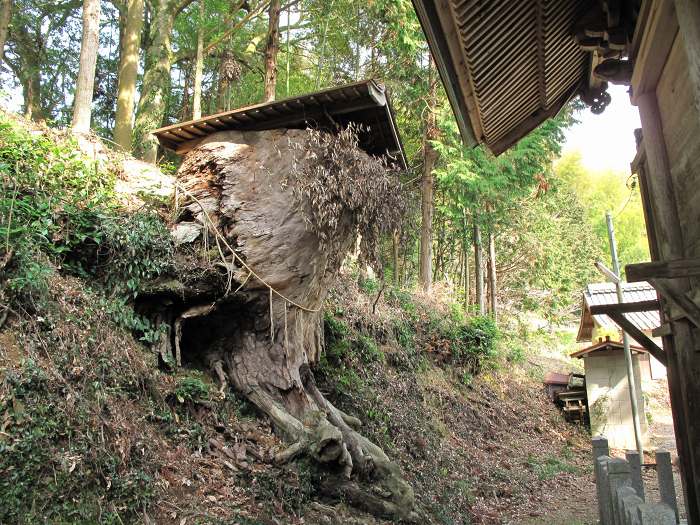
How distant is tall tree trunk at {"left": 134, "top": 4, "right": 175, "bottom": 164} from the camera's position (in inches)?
519

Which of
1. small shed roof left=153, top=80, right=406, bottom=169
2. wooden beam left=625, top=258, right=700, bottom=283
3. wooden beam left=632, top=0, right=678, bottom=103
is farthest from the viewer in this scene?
small shed roof left=153, top=80, right=406, bottom=169

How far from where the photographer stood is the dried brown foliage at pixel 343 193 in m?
7.27

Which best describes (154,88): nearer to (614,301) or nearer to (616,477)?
(616,477)

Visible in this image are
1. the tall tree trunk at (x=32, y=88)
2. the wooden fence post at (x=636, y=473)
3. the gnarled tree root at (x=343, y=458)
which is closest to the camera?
the wooden fence post at (x=636, y=473)

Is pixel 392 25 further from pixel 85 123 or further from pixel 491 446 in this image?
pixel 491 446

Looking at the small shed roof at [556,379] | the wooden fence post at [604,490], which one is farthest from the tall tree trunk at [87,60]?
the small shed roof at [556,379]

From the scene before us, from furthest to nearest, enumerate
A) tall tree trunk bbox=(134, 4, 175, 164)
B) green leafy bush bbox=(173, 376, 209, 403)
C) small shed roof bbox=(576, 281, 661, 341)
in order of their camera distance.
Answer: small shed roof bbox=(576, 281, 661, 341), tall tree trunk bbox=(134, 4, 175, 164), green leafy bush bbox=(173, 376, 209, 403)

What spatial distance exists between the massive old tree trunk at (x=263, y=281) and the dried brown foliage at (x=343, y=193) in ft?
0.20

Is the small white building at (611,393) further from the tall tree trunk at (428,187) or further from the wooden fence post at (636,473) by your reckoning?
the wooden fence post at (636,473)

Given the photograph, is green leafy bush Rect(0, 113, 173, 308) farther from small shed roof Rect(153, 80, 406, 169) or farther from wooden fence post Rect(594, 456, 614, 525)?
wooden fence post Rect(594, 456, 614, 525)

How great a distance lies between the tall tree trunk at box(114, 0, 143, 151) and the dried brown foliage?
7.36 m

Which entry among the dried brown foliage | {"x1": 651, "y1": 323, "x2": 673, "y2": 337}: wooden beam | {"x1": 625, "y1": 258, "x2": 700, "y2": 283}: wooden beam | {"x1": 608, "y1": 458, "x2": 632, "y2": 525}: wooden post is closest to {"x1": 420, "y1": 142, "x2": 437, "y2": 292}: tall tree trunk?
the dried brown foliage

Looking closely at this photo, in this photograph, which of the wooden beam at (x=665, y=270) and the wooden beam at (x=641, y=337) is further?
the wooden beam at (x=641, y=337)

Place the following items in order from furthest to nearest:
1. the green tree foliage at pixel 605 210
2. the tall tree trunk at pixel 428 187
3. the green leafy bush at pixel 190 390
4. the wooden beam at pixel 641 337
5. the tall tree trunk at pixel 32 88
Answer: the green tree foliage at pixel 605 210 → the tall tree trunk at pixel 428 187 → the tall tree trunk at pixel 32 88 → the green leafy bush at pixel 190 390 → the wooden beam at pixel 641 337
